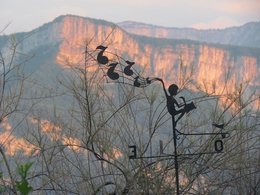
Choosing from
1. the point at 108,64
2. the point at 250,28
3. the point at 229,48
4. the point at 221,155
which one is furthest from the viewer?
the point at 250,28

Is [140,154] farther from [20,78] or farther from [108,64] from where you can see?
[20,78]

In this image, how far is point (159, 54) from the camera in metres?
104

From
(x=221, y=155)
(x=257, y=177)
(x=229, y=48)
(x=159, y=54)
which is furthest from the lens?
(x=229, y=48)

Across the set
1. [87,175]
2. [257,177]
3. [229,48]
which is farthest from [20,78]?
[229,48]

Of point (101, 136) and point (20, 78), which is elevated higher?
point (20, 78)

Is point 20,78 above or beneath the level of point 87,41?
beneath

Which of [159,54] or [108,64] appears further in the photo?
[159,54]

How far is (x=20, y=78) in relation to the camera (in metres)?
4.71

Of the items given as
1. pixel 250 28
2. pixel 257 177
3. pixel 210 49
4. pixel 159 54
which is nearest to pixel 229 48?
pixel 210 49

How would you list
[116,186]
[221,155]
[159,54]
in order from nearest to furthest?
1. [116,186]
2. [221,155]
3. [159,54]

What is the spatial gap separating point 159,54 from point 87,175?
101095 mm

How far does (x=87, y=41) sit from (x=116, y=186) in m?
Result: 1.33

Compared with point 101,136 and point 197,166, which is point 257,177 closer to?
point 197,166

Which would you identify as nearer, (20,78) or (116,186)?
(116,186)
